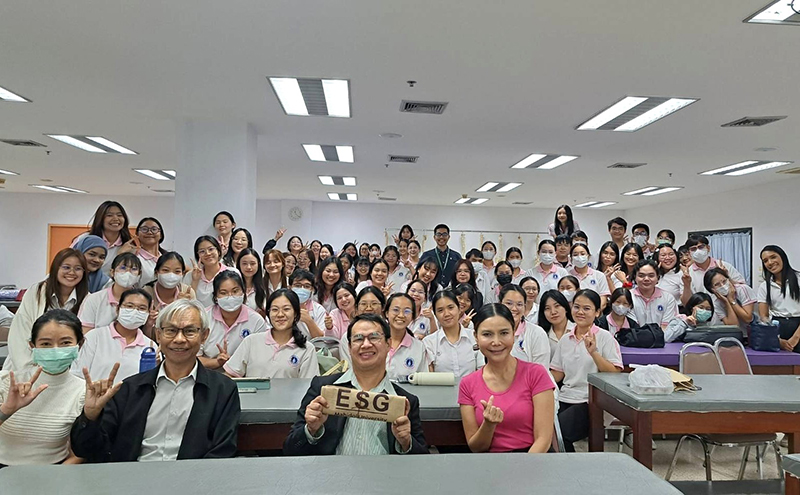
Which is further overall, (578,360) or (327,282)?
(327,282)

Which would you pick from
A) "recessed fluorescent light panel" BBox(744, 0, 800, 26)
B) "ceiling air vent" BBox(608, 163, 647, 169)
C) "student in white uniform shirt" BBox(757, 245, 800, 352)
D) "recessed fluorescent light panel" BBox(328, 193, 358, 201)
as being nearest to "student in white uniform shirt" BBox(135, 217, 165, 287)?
"recessed fluorescent light panel" BBox(744, 0, 800, 26)

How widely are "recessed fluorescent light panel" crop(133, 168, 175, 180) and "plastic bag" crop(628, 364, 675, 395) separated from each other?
913 cm

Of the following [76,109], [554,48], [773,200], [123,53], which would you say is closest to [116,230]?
[123,53]

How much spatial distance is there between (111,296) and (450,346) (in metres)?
2.22

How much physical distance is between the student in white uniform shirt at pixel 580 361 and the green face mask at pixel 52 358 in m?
2.67

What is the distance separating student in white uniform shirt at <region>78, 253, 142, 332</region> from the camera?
3148mm

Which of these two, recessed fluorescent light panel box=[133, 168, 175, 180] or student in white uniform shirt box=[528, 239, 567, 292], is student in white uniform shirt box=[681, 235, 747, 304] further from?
recessed fluorescent light panel box=[133, 168, 175, 180]

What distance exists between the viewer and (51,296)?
3.09 m

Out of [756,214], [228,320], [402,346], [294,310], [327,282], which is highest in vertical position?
[756,214]

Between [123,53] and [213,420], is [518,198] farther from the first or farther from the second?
[213,420]

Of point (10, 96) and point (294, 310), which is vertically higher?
point (10, 96)

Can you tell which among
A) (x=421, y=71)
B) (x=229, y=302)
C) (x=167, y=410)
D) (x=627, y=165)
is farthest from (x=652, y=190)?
(x=167, y=410)

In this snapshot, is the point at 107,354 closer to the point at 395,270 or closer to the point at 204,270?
the point at 204,270

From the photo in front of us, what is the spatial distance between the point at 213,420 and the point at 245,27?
254 centimetres
